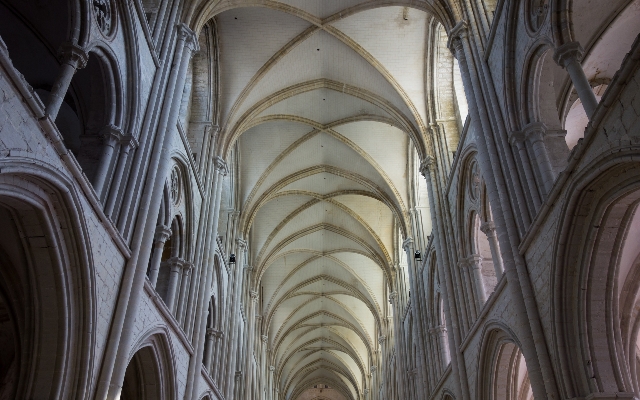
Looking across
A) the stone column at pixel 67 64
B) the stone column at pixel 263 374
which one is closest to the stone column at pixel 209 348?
the stone column at pixel 67 64

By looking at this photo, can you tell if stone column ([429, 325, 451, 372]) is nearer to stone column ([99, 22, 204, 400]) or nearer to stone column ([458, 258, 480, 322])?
stone column ([458, 258, 480, 322])

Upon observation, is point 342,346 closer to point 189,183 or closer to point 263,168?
point 263,168

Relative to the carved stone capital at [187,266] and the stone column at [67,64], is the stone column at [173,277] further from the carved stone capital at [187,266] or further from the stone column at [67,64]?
the stone column at [67,64]

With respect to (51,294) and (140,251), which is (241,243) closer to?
(140,251)

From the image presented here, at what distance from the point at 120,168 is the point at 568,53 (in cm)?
686

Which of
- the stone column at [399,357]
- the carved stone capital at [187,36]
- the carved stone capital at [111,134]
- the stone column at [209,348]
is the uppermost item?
the carved stone capital at [187,36]

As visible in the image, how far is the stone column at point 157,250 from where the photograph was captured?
1075cm

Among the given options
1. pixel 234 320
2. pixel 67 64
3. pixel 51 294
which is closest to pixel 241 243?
pixel 234 320

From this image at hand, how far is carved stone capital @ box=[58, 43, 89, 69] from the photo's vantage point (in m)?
7.77

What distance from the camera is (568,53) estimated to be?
8.17 metres

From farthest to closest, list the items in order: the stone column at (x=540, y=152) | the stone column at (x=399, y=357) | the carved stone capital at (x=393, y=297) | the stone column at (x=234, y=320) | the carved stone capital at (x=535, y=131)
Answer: the carved stone capital at (x=393, y=297) → the stone column at (x=399, y=357) → the stone column at (x=234, y=320) → the carved stone capital at (x=535, y=131) → the stone column at (x=540, y=152)

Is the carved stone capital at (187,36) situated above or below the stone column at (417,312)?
above

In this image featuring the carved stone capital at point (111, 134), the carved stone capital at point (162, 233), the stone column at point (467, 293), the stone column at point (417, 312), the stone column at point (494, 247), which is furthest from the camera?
the stone column at point (417, 312)

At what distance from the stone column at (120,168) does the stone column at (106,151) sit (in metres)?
0.11
